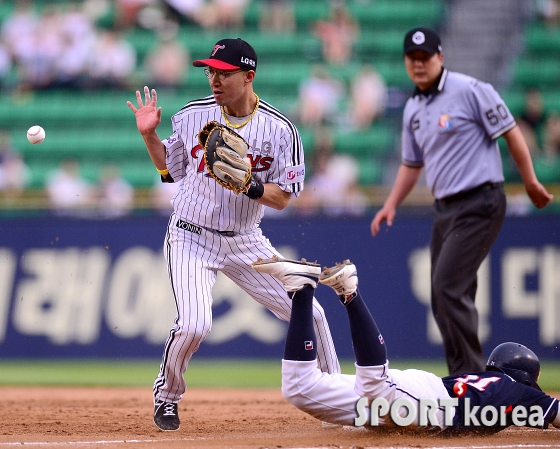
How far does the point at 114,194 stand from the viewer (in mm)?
10758

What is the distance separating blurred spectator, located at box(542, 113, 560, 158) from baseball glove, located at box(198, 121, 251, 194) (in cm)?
769

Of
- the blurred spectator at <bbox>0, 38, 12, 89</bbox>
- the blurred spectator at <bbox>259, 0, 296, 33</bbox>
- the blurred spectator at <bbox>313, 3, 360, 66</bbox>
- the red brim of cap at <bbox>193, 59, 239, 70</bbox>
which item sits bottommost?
the red brim of cap at <bbox>193, 59, 239, 70</bbox>

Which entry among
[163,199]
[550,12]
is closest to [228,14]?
[163,199]

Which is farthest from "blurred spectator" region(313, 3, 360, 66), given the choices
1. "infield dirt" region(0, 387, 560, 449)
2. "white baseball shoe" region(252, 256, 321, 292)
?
"white baseball shoe" region(252, 256, 321, 292)

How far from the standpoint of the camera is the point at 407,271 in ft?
27.9

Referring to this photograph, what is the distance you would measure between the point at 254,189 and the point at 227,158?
0.24 metres

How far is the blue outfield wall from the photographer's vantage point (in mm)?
8273

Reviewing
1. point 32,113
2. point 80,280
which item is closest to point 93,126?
point 32,113

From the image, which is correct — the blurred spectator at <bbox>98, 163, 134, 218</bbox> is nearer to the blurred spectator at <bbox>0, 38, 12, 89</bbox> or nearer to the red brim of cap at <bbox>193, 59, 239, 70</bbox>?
the blurred spectator at <bbox>0, 38, 12, 89</bbox>

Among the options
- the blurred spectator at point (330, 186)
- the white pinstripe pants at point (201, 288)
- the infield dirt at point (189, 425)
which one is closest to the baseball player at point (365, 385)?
the infield dirt at point (189, 425)

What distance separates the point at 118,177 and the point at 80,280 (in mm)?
2906

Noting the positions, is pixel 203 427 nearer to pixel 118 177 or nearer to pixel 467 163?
pixel 467 163

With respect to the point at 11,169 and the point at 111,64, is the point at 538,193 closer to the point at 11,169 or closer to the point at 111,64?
the point at 11,169

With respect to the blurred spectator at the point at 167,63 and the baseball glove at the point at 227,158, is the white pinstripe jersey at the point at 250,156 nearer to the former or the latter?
the baseball glove at the point at 227,158
